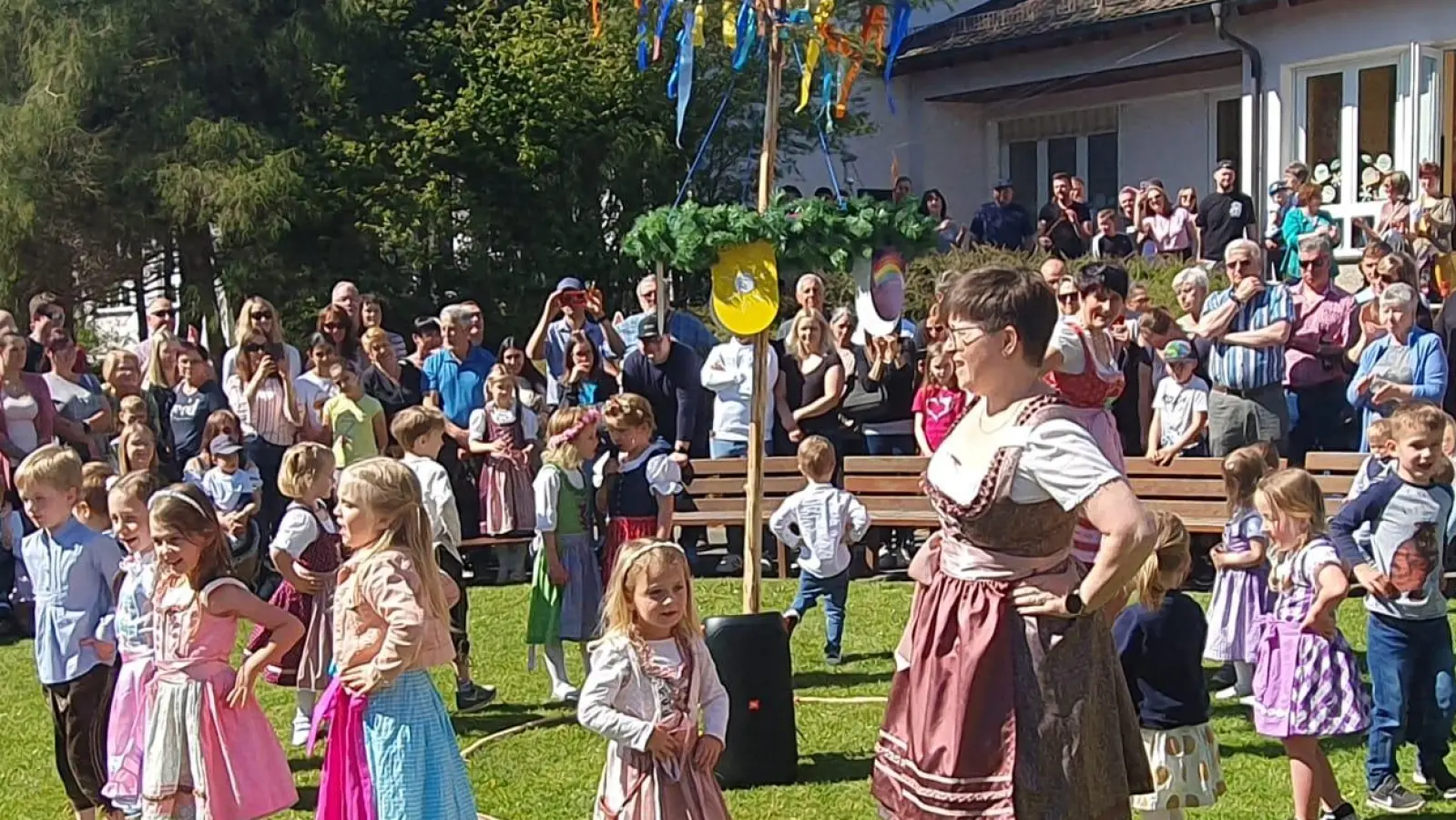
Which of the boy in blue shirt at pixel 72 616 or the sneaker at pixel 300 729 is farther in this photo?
the sneaker at pixel 300 729

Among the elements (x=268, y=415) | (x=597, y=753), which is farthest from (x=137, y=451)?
(x=597, y=753)

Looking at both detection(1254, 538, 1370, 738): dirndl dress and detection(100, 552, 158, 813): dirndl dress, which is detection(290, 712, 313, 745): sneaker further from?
detection(1254, 538, 1370, 738): dirndl dress

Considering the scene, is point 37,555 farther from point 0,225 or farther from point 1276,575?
point 0,225

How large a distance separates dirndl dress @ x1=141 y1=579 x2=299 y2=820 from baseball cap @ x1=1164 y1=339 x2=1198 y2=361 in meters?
6.87

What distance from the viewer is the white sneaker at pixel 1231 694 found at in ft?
25.6

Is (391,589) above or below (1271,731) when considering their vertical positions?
above

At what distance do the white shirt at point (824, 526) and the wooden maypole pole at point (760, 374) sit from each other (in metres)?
2.05

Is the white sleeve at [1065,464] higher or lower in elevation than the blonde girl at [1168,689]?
higher

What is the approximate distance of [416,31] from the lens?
814 inches

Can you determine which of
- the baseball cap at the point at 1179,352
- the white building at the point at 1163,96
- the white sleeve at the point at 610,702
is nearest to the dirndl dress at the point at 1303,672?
the white sleeve at the point at 610,702

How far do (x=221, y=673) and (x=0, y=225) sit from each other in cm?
1656

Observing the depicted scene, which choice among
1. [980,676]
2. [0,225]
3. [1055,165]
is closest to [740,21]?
[980,676]

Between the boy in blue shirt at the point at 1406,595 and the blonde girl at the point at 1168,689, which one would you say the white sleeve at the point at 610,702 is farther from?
the boy in blue shirt at the point at 1406,595

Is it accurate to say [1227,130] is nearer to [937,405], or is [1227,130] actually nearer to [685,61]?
[937,405]
